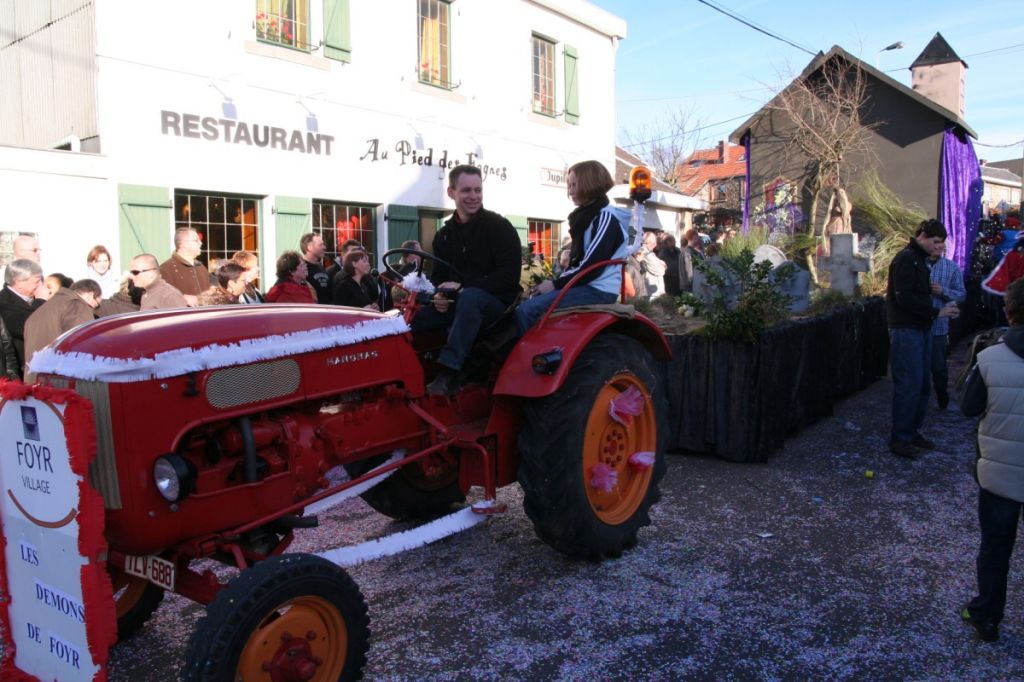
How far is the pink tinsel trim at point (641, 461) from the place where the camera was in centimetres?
405

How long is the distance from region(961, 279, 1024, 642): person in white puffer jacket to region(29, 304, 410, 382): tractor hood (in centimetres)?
241

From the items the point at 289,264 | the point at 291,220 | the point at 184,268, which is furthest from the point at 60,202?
the point at 289,264

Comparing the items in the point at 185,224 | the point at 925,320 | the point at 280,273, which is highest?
the point at 185,224

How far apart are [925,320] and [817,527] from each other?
2182 millimetres

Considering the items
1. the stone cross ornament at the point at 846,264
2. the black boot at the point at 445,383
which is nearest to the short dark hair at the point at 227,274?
the black boot at the point at 445,383

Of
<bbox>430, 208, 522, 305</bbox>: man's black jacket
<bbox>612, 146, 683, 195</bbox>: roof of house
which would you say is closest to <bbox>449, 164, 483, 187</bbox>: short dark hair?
<bbox>430, 208, 522, 305</bbox>: man's black jacket

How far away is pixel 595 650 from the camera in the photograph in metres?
3.02

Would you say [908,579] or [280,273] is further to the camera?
[280,273]

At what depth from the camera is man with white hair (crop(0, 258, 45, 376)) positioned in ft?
18.3

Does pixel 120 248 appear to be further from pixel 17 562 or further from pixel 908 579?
pixel 908 579

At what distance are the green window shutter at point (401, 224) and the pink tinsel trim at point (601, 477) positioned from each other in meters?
7.86

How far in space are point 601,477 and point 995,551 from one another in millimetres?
1582

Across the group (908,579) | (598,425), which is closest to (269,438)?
(598,425)

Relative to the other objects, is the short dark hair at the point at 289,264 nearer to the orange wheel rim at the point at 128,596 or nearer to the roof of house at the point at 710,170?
the orange wheel rim at the point at 128,596
